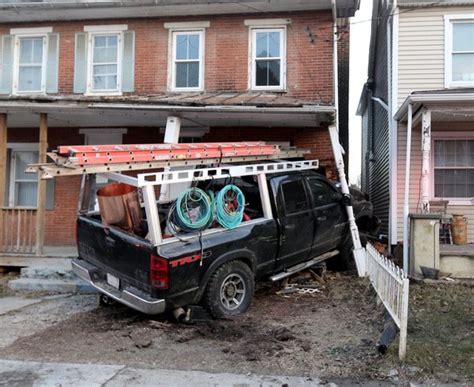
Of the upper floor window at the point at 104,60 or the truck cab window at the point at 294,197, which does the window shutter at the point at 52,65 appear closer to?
the upper floor window at the point at 104,60

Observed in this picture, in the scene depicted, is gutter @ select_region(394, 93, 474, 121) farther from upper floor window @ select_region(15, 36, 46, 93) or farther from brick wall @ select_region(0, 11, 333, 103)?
upper floor window @ select_region(15, 36, 46, 93)

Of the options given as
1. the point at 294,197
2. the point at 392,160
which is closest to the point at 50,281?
the point at 294,197

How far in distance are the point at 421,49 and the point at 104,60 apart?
7.76 meters

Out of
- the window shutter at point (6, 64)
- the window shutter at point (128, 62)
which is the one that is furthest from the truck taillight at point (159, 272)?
the window shutter at point (6, 64)

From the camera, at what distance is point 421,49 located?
1107 centimetres

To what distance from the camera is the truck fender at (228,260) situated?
20.2ft

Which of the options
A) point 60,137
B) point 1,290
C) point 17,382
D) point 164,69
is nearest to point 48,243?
point 60,137

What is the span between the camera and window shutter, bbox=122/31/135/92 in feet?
39.3

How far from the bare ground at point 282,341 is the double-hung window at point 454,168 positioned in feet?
13.7

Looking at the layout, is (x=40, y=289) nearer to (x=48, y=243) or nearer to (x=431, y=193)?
(x=48, y=243)

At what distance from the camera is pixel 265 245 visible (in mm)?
7016

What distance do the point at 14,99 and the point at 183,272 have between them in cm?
579

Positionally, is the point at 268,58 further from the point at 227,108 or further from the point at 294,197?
the point at 294,197

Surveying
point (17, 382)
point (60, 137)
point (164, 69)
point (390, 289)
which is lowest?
point (17, 382)
